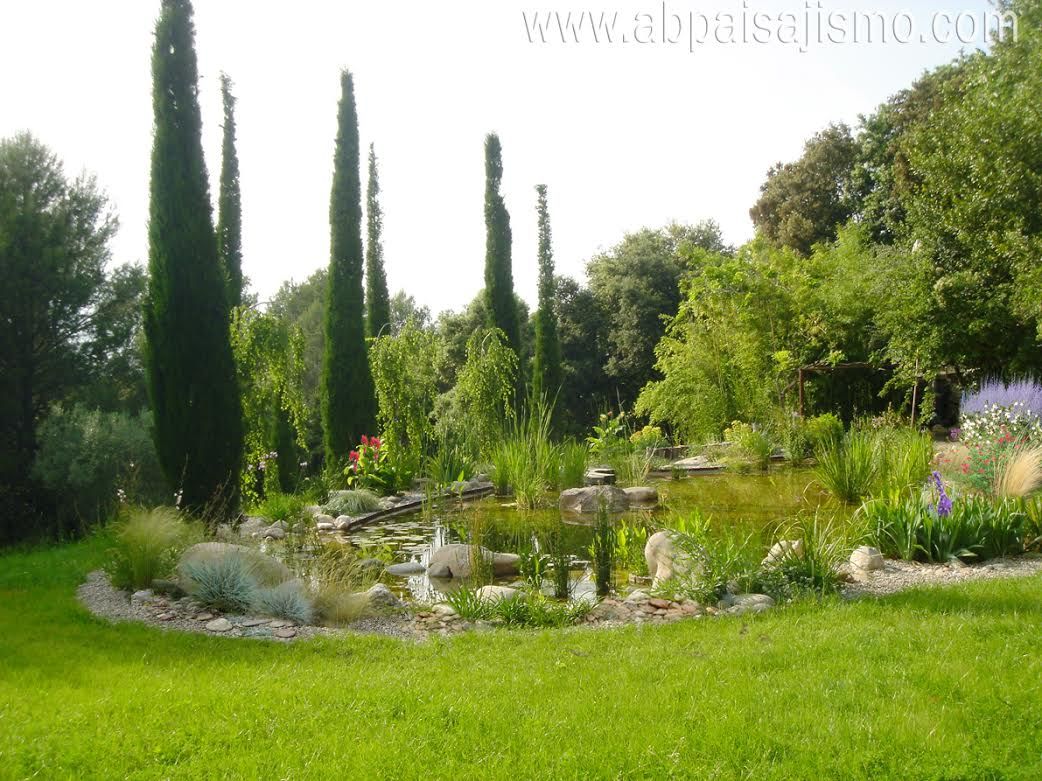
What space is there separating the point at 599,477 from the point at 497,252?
7841 mm

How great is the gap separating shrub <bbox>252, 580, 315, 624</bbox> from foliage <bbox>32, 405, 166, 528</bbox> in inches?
334

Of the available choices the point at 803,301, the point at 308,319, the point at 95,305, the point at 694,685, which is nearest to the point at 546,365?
the point at 803,301

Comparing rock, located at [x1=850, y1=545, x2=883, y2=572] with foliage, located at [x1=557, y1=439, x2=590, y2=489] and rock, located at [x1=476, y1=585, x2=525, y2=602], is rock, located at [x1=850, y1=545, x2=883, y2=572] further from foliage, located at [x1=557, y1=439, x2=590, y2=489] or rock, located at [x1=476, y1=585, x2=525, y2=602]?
foliage, located at [x1=557, y1=439, x2=590, y2=489]

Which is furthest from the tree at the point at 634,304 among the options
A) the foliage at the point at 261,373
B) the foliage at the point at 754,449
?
the foliage at the point at 261,373

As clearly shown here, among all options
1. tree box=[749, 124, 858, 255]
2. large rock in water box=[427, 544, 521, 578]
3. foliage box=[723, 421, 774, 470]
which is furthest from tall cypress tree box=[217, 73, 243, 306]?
tree box=[749, 124, 858, 255]

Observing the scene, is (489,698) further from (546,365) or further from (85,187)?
(85,187)

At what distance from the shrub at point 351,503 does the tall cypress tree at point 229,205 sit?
6237 millimetres

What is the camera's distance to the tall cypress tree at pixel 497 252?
1664 centimetres

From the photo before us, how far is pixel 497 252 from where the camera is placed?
16734 millimetres

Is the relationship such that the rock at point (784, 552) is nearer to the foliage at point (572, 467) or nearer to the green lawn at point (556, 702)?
the green lawn at point (556, 702)

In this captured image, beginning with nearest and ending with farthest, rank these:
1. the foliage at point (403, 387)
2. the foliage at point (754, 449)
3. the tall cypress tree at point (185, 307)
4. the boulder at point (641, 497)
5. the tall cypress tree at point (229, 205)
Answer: the tall cypress tree at point (185, 307) → the boulder at point (641, 497) → the foliage at point (403, 387) → the foliage at point (754, 449) → the tall cypress tree at point (229, 205)

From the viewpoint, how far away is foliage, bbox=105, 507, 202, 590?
505 centimetres

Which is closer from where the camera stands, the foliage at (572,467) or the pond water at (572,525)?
the pond water at (572,525)

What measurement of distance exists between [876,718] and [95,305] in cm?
1642
